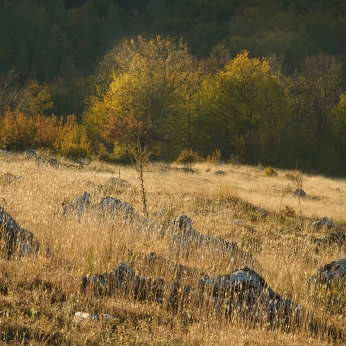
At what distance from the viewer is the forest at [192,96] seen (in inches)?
1540

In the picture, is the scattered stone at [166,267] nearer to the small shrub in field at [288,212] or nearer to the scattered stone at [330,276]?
the scattered stone at [330,276]

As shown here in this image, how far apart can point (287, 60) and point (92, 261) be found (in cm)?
6895

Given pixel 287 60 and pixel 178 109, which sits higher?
pixel 287 60

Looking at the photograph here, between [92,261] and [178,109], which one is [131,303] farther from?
[178,109]

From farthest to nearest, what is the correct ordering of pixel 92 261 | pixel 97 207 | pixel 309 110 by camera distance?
pixel 309 110, pixel 97 207, pixel 92 261

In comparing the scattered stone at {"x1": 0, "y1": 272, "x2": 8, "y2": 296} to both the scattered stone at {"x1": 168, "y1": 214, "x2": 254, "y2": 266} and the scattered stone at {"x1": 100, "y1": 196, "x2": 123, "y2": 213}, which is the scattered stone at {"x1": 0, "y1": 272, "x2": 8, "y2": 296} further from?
the scattered stone at {"x1": 100, "y1": 196, "x2": 123, "y2": 213}

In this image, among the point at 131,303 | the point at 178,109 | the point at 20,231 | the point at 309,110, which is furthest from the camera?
the point at 309,110

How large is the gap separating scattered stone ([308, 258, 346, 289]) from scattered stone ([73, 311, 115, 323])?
117 inches

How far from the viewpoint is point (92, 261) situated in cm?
612

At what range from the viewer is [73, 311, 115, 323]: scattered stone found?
4.47 m

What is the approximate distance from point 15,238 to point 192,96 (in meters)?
42.7

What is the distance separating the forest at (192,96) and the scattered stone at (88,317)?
38.5 feet

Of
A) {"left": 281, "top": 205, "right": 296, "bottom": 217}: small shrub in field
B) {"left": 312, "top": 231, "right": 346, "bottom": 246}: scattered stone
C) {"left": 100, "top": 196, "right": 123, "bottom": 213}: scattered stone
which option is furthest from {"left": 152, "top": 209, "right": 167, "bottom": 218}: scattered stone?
{"left": 281, "top": 205, "right": 296, "bottom": 217}: small shrub in field

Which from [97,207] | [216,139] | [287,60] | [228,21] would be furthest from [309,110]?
[97,207]
